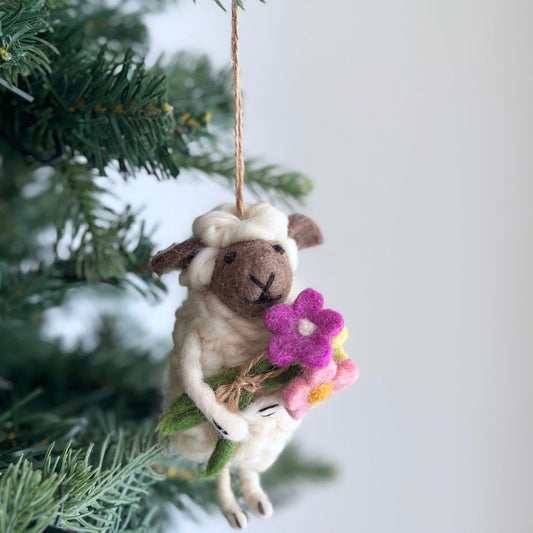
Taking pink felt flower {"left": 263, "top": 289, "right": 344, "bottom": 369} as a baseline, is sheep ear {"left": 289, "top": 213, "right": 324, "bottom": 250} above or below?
above

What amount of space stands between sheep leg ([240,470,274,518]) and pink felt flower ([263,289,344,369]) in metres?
0.12

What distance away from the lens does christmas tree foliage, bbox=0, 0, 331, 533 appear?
1.17 ft

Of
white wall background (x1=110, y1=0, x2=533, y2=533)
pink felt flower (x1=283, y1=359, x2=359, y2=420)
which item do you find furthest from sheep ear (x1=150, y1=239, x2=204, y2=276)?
white wall background (x1=110, y1=0, x2=533, y2=533)

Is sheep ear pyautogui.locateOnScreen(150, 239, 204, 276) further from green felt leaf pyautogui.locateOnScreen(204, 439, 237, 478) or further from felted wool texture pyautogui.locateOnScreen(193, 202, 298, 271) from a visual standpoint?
green felt leaf pyautogui.locateOnScreen(204, 439, 237, 478)

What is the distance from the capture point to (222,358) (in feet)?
1.28

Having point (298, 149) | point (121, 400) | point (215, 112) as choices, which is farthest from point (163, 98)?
point (298, 149)

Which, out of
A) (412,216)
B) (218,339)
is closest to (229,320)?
(218,339)

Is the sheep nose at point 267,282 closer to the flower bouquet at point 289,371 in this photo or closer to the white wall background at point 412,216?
the flower bouquet at point 289,371

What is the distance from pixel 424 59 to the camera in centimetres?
94

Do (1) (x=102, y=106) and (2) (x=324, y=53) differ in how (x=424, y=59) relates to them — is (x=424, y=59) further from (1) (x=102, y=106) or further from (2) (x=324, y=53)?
(1) (x=102, y=106)

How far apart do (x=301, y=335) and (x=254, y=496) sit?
0.14 meters

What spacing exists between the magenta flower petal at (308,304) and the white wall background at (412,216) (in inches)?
22.6

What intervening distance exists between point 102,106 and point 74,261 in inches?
5.5

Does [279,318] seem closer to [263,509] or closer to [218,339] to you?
[218,339]
